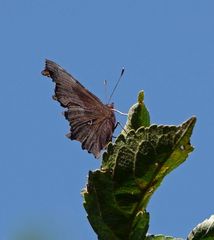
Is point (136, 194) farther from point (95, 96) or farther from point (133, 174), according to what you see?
point (95, 96)

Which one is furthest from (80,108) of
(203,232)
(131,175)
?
(203,232)

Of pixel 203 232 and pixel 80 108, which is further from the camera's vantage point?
pixel 80 108

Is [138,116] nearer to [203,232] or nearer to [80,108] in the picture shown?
[203,232]

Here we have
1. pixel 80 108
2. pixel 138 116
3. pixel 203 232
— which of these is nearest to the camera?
pixel 203 232

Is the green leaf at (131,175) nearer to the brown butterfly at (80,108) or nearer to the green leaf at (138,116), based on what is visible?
the green leaf at (138,116)

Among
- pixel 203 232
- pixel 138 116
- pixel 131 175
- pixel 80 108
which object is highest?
pixel 80 108

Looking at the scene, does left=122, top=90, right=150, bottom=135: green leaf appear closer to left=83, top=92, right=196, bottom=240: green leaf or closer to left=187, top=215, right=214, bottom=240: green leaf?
left=83, top=92, right=196, bottom=240: green leaf
